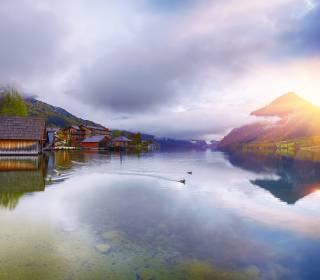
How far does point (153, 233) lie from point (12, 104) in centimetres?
8778

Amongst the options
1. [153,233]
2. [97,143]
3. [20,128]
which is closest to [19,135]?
[20,128]

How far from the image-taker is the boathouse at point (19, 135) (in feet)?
192

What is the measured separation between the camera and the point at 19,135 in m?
59.2

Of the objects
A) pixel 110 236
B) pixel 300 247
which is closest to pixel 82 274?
pixel 110 236

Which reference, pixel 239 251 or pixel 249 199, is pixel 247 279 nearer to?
pixel 239 251

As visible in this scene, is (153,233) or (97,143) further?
(97,143)

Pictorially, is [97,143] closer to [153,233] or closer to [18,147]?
[18,147]

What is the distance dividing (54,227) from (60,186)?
11878 mm

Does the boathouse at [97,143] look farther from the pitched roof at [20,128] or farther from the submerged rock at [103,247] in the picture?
the submerged rock at [103,247]

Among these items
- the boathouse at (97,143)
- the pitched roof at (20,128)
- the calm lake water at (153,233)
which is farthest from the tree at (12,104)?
the calm lake water at (153,233)

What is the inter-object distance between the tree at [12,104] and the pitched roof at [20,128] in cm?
A: 2838

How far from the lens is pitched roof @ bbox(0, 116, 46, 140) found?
58375 mm

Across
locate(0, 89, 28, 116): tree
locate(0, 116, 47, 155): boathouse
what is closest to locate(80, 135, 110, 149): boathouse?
locate(0, 89, 28, 116): tree

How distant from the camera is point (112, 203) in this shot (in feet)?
65.8
